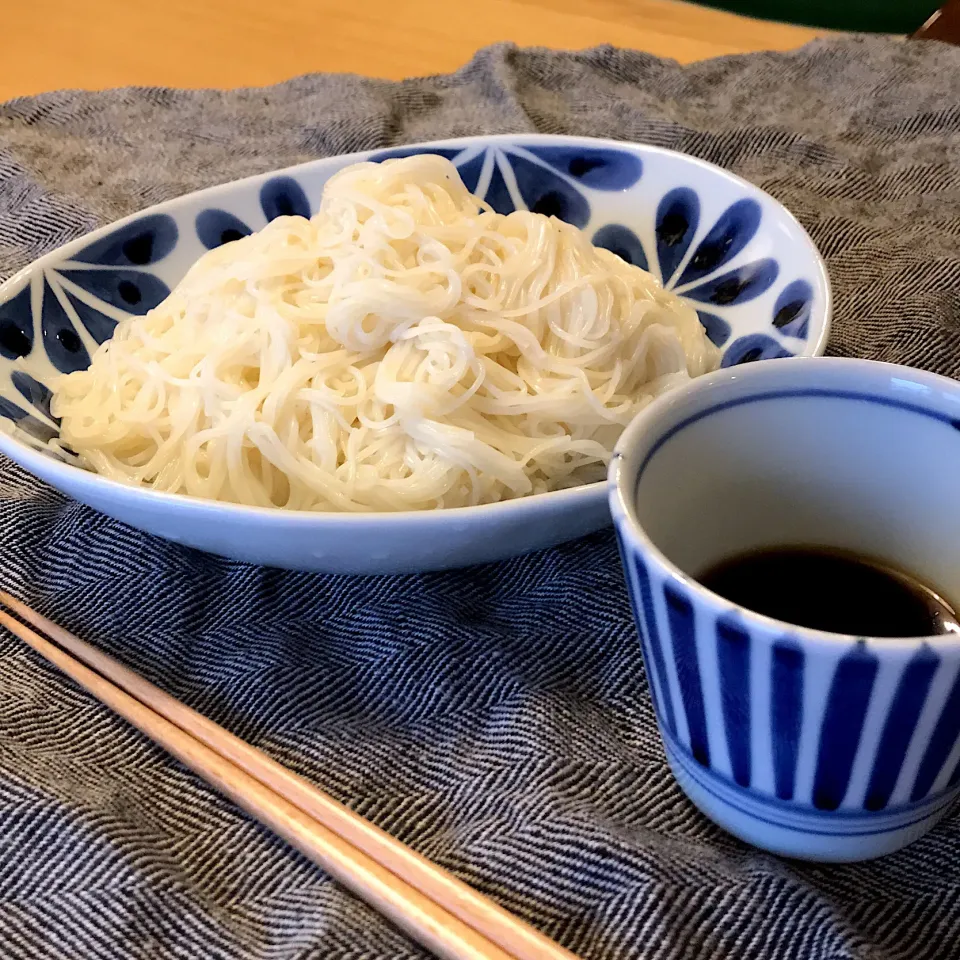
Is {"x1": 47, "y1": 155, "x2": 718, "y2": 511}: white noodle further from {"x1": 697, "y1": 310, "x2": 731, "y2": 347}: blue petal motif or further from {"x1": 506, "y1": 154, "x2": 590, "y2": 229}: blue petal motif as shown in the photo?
{"x1": 506, "y1": 154, "x2": 590, "y2": 229}: blue petal motif

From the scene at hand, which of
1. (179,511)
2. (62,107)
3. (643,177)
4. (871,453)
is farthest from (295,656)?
(62,107)

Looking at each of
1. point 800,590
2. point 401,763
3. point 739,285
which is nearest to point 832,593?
point 800,590

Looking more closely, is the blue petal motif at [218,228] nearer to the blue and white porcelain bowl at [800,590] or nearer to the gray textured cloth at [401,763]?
the gray textured cloth at [401,763]

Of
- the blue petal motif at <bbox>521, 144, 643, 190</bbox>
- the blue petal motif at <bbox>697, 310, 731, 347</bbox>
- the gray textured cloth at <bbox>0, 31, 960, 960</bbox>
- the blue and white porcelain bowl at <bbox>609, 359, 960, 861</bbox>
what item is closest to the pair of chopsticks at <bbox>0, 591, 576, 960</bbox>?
the gray textured cloth at <bbox>0, 31, 960, 960</bbox>

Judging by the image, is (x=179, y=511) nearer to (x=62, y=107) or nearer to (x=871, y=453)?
(x=871, y=453)

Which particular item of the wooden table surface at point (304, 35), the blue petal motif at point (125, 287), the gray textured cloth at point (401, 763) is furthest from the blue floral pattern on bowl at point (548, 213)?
the wooden table surface at point (304, 35)
